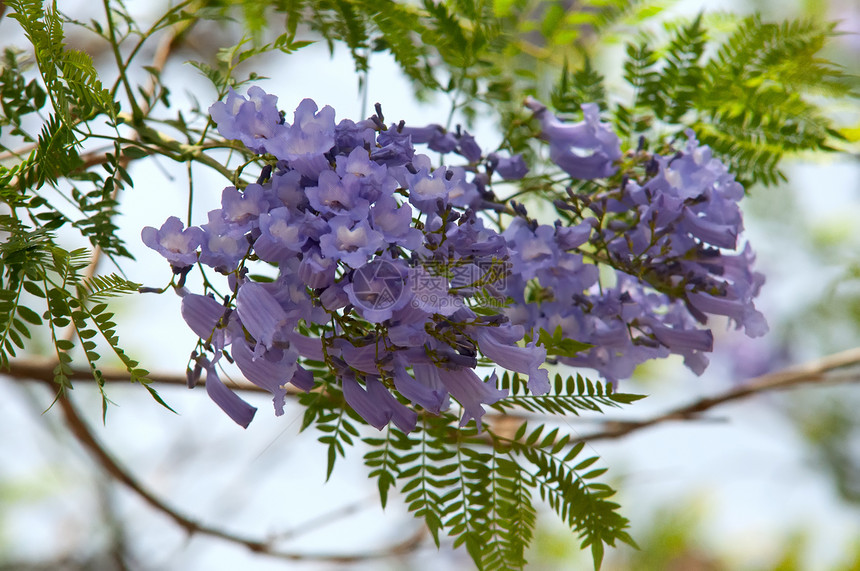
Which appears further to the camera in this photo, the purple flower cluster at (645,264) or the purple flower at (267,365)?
the purple flower cluster at (645,264)

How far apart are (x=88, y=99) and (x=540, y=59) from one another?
107cm

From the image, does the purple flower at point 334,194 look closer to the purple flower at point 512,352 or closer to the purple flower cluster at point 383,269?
the purple flower cluster at point 383,269

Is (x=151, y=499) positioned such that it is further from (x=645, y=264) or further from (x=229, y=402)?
(x=645, y=264)

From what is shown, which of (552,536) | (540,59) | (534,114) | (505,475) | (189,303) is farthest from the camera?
(552,536)

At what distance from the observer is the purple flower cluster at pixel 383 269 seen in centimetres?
79

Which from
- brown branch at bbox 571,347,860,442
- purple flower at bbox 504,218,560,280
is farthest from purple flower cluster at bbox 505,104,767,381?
brown branch at bbox 571,347,860,442

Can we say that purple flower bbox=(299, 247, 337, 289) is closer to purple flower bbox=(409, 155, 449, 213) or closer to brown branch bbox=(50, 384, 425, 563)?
purple flower bbox=(409, 155, 449, 213)

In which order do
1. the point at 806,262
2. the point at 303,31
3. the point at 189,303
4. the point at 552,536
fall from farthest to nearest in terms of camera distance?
the point at 806,262 < the point at 552,536 < the point at 303,31 < the point at 189,303

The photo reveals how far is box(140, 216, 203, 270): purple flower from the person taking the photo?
0.82 metres

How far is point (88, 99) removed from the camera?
2.96ft

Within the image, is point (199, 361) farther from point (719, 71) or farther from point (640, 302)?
point (719, 71)

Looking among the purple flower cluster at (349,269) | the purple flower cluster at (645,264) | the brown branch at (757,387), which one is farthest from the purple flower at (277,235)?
the brown branch at (757,387)

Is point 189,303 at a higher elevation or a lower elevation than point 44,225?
lower

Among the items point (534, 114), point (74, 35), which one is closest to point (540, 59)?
point (534, 114)
